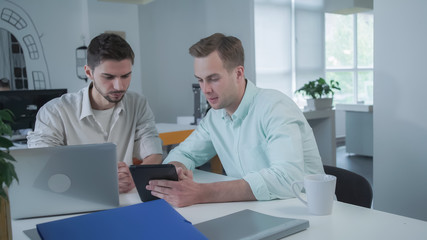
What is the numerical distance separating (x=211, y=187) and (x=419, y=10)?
5.42 feet

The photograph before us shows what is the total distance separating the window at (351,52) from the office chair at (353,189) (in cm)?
686

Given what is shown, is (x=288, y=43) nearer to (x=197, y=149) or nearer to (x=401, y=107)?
(x=401, y=107)

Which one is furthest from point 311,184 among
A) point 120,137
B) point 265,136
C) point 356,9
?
point 356,9

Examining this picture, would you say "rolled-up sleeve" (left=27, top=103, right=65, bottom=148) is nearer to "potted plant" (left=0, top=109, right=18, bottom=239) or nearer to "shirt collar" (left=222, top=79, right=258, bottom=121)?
"shirt collar" (left=222, top=79, right=258, bottom=121)

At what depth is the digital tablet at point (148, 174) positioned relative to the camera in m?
1.23

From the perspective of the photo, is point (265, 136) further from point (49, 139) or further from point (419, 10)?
point (419, 10)

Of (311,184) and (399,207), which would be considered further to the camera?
(399,207)

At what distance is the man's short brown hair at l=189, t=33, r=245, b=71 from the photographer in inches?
63.6

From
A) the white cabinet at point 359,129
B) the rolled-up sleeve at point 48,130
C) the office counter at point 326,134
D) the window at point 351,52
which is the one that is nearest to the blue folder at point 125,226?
the rolled-up sleeve at point 48,130

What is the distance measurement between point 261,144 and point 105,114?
0.77 metres

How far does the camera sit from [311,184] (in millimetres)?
1133

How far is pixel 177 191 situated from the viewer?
126cm

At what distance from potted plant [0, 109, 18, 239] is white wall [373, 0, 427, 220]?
7.00ft

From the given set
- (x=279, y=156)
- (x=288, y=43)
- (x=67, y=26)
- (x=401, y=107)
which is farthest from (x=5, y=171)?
(x=288, y=43)
